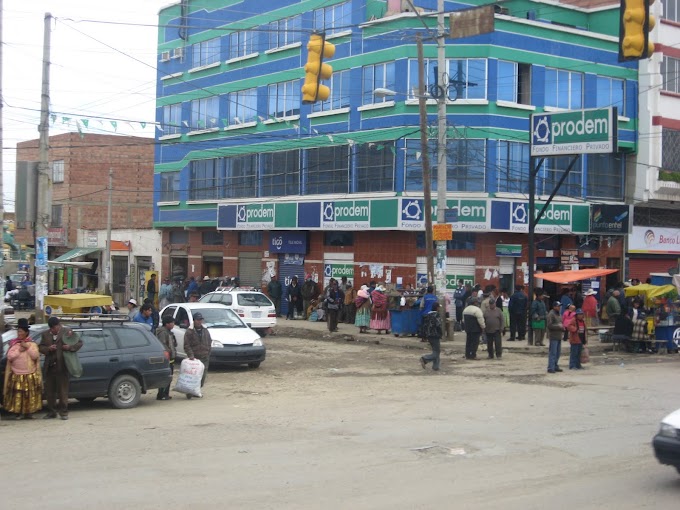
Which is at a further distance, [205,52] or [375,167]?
[205,52]

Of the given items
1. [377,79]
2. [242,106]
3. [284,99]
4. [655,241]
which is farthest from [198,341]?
[242,106]

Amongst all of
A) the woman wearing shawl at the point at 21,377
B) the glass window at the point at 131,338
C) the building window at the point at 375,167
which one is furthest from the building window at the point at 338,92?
the woman wearing shawl at the point at 21,377

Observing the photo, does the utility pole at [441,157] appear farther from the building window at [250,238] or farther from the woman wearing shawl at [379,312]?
the building window at [250,238]

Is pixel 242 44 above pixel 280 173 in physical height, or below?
above

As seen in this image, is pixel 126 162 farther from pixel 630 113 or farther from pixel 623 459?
pixel 623 459

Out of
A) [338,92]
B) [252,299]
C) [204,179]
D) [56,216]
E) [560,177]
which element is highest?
[338,92]

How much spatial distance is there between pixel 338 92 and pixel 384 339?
13024mm

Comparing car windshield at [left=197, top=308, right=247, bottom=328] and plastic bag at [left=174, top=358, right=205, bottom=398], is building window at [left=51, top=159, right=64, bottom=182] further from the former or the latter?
plastic bag at [left=174, top=358, right=205, bottom=398]

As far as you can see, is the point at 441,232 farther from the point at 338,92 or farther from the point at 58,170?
the point at 58,170

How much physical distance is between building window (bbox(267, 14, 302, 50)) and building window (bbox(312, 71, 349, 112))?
359 cm

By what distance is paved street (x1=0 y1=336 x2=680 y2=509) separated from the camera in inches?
340

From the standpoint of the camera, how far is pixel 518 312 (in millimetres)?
26562

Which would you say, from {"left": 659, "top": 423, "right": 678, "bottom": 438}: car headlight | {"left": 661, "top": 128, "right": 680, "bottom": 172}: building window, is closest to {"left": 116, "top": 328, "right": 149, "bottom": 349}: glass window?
{"left": 659, "top": 423, "right": 678, "bottom": 438}: car headlight

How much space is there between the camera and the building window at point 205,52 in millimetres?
43688
